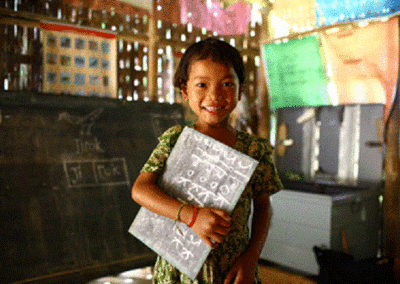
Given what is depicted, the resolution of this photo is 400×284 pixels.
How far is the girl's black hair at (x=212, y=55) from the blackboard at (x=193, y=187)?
0.57 feet

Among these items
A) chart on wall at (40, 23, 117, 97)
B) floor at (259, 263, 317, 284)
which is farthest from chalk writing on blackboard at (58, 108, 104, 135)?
floor at (259, 263, 317, 284)

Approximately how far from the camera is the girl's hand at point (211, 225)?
0.74 metres

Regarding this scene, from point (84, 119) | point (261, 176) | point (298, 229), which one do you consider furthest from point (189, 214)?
point (298, 229)

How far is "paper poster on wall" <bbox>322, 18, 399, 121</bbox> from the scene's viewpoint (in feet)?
9.16

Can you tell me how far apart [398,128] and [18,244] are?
2.94 metres

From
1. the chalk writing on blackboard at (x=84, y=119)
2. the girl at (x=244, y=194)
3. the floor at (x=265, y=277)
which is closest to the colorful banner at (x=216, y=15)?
the chalk writing on blackboard at (x=84, y=119)

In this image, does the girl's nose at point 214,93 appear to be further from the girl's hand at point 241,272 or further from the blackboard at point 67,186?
the blackboard at point 67,186

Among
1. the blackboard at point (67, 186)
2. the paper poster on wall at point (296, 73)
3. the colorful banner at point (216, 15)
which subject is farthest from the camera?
the paper poster on wall at point (296, 73)

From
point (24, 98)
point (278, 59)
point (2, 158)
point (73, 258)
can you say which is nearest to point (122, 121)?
point (24, 98)

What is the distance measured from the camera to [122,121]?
2.31 meters

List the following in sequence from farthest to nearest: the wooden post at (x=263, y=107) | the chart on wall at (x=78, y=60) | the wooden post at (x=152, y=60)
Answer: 1. the wooden post at (x=263, y=107)
2. the wooden post at (x=152, y=60)
3. the chart on wall at (x=78, y=60)

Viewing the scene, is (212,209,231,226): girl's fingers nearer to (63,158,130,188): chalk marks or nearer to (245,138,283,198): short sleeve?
(245,138,283,198): short sleeve

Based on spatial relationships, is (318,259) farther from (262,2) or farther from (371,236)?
(262,2)

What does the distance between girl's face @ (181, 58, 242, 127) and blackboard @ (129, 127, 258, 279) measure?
0.23 feet
